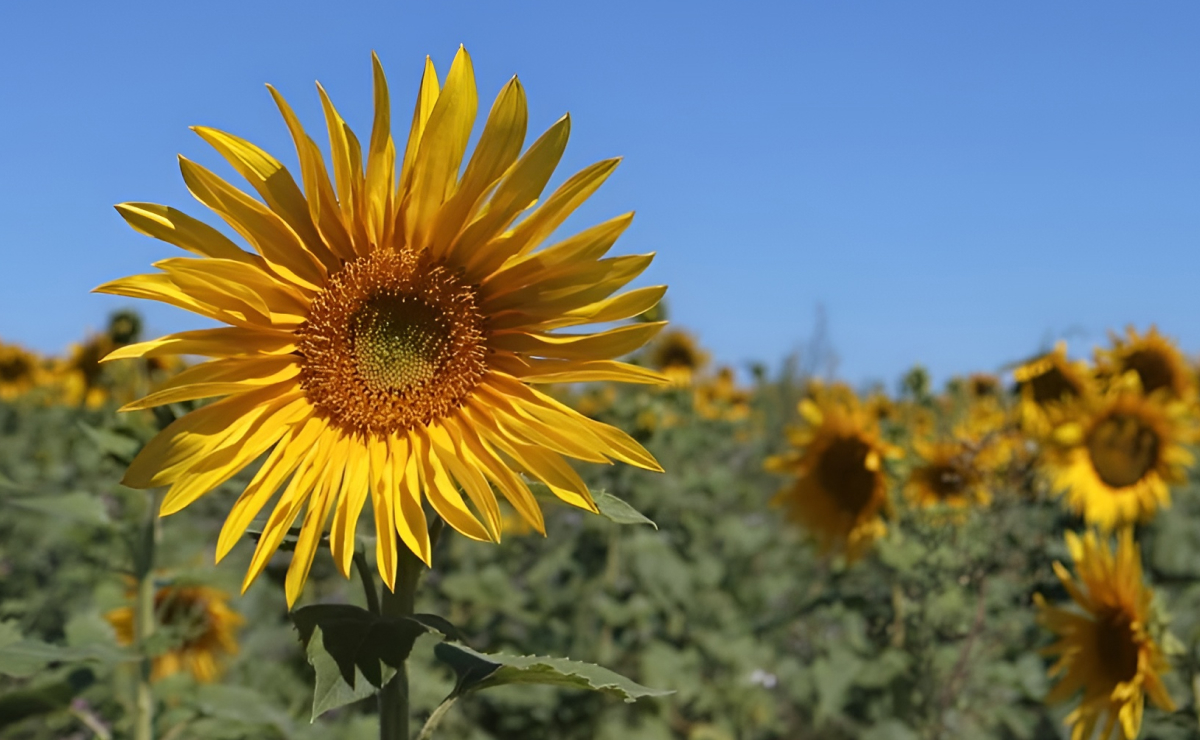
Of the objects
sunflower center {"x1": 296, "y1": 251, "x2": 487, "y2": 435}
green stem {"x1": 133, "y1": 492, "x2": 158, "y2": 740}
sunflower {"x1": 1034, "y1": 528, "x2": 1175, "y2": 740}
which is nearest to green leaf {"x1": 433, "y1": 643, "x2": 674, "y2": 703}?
sunflower center {"x1": 296, "y1": 251, "x2": 487, "y2": 435}

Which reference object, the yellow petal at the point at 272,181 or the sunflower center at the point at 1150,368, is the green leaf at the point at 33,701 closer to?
the yellow petal at the point at 272,181

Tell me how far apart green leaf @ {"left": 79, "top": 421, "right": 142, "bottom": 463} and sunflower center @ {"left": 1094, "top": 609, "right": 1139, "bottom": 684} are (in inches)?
101

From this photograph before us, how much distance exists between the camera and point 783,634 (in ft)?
19.6

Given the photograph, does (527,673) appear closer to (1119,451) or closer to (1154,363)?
(1119,451)

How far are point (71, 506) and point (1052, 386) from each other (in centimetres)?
444

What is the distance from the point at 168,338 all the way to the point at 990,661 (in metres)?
3.58

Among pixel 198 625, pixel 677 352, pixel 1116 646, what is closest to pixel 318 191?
pixel 1116 646

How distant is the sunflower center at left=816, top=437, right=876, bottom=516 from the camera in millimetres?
4582

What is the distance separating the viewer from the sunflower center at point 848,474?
458cm

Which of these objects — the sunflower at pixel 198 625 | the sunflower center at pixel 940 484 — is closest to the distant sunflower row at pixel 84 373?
the sunflower at pixel 198 625

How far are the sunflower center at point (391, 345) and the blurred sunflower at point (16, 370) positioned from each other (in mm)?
9353

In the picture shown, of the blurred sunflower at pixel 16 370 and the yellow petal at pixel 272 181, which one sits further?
the blurred sunflower at pixel 16 370

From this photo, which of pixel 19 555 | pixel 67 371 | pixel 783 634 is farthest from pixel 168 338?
pixel 67 371

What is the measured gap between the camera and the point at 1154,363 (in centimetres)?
533
